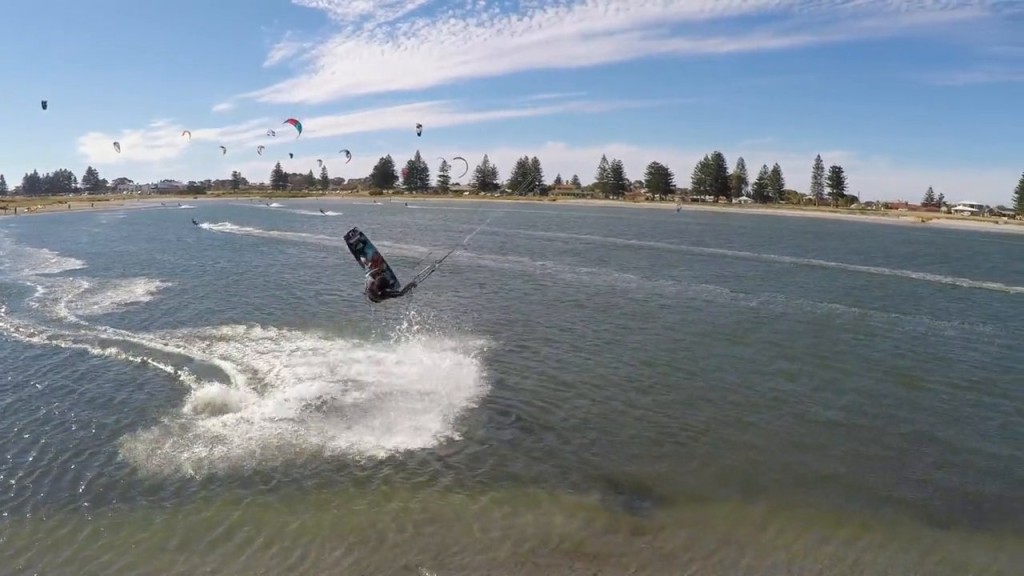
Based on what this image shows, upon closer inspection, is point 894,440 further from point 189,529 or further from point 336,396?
point 189,529

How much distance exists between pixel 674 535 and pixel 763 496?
2135mm

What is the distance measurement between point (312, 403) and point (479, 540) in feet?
19.7

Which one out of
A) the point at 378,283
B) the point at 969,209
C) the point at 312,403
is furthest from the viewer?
the point at 969,209

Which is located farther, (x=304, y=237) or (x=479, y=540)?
(x=304, y=237)

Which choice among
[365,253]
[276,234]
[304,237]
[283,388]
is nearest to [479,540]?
[283,388]

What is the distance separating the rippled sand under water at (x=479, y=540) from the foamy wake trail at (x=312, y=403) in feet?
5.22

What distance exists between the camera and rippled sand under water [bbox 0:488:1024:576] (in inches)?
325

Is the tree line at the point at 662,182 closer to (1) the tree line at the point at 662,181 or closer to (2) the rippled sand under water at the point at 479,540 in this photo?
(1) the tree line at the point at 662,181

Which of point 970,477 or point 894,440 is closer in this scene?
point 970,477

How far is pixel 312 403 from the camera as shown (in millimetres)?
13422

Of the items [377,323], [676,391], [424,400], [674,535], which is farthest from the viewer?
[377,323]

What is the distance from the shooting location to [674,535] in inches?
354

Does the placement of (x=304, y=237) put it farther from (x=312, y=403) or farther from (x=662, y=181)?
(x=662, y=181)

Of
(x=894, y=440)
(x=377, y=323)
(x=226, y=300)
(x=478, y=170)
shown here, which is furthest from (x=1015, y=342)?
(x=478, y=170)
